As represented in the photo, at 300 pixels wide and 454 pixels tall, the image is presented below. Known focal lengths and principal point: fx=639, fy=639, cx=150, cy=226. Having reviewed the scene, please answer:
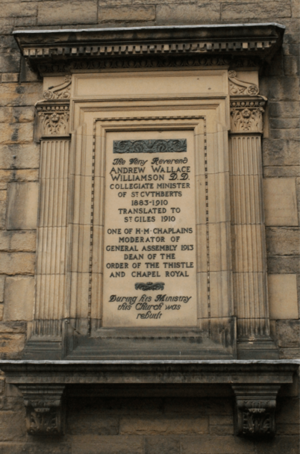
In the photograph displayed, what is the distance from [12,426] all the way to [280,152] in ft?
16.1

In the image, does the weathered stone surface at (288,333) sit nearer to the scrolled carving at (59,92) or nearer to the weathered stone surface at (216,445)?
the weathered stone surface at (216,445)

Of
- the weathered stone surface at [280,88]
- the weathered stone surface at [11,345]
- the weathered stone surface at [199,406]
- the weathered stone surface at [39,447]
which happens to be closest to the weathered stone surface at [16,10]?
the weathered stone surface at [280,88]

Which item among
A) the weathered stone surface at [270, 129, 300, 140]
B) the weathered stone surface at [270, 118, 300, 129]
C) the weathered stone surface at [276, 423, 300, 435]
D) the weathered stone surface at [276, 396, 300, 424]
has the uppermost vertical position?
the weathered stone surface at [270, 118, 300, 129]

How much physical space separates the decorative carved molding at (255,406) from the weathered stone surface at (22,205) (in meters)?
3.43

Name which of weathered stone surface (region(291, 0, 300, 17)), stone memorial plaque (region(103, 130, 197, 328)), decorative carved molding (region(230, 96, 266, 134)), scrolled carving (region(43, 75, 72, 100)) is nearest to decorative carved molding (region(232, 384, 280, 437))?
stone memorial plaque (region(103, 130, 197, 328))

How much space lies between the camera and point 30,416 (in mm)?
7660

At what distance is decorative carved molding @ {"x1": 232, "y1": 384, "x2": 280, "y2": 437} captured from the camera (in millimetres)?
7410

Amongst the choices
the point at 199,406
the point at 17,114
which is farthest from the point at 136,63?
the point at 199,406

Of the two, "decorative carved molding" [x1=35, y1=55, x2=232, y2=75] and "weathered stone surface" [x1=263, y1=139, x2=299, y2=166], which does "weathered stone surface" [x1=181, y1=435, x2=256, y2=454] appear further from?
"decorative carved molding" [x1=35, y1=55, x2=232, y2=75]

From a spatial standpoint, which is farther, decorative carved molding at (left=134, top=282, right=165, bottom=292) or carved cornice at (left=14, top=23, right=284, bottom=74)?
carved cornice at (left=14, top=23, right=284, bottom=74)

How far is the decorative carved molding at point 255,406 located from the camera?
24.3 ft

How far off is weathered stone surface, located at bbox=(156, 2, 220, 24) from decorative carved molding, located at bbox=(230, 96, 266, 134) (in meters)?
1.40

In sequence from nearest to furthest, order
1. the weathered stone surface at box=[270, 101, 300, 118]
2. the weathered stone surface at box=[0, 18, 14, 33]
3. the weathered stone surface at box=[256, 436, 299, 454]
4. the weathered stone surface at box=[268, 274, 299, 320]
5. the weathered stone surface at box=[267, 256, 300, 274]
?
the weathered stone surface at box=[256, 436, 299, 454], the weathered stone surface at box=[268, 274, 299, 320], the weathered stone surface at box=[267, 256, 300, 274], the weathered stone surface at box=[270, 101, 300, 118], the weathered stone surface at box=[0, 18, 14, 33]

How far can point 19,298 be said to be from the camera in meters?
8.28
